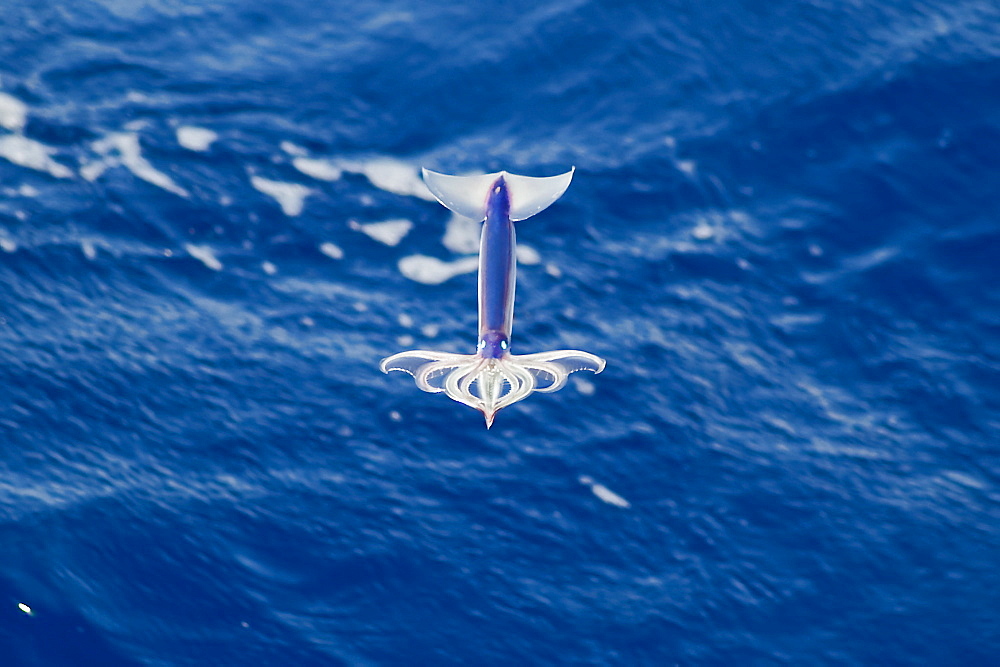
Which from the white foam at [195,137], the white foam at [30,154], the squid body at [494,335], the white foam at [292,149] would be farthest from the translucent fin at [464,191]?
the white foam at [30,154]

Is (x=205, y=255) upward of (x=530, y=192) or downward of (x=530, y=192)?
upward

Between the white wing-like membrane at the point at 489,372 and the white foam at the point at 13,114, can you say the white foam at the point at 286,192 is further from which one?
the white wing-like membrane at the point at 489,372

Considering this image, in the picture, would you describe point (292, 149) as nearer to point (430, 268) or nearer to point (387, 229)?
point (387, 229)

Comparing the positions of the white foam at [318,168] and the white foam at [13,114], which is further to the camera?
Result: the white foam at [13,114]

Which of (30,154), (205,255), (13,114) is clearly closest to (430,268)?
(205,255)

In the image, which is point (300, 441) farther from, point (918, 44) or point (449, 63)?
point (918, 44)

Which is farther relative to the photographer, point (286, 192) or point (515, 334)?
point (286, 192)

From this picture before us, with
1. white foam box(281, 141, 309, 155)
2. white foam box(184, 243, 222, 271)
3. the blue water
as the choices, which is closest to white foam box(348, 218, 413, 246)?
the blue water
